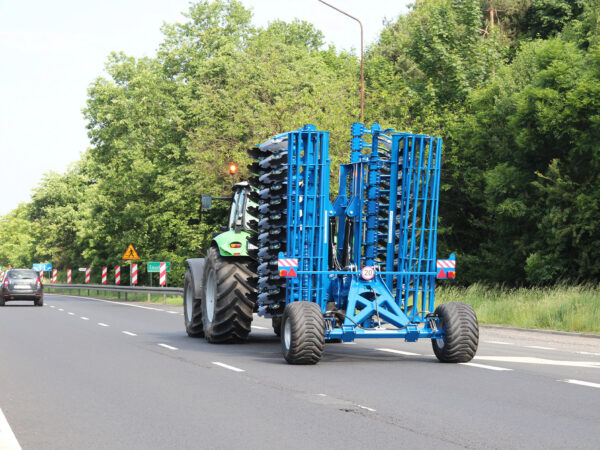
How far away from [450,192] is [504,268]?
7.19m

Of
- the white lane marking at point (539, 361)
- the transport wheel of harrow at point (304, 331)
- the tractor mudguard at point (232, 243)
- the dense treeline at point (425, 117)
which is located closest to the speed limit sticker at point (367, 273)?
the transport wheel of harrow at point (304, 331)

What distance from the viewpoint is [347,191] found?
47.2ft

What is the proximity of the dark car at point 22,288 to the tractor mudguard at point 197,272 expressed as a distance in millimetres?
19681

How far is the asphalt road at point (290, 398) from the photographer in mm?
7145

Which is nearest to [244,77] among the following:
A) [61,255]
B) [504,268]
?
[504,268]

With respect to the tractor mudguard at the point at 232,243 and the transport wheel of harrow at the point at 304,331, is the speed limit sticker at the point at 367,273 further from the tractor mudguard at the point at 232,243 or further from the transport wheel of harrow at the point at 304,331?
the tractor mudguard at the point at 232,243

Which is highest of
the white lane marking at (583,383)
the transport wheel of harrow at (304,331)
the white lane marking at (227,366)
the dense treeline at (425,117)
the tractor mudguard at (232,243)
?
the dense treeline at (425,117)

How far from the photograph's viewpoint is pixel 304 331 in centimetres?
1194

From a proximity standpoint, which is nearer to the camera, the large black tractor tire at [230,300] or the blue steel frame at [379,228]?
the blue steel frame at [379,228]

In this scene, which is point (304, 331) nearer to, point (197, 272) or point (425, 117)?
point (197, 272)

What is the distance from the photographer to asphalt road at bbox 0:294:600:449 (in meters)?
7.14

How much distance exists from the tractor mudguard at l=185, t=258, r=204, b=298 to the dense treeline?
59.4ft

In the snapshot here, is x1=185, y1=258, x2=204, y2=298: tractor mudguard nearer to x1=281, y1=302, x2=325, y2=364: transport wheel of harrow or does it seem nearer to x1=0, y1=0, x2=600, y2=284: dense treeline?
x1=281, y1=302, x2=325, y2=364: transport wheel of harrow

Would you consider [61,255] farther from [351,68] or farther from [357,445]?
[357,445]
